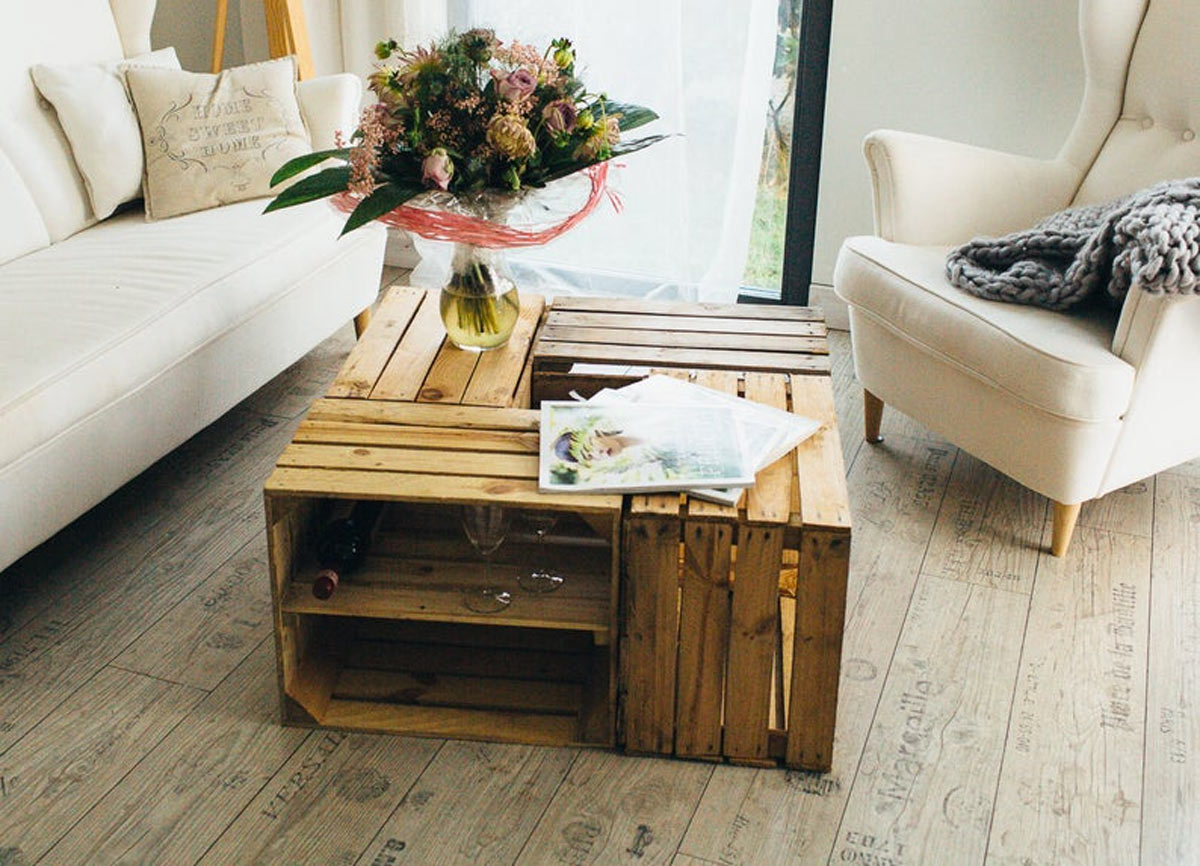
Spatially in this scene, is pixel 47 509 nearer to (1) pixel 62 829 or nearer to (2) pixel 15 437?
(2) pixel 15 437

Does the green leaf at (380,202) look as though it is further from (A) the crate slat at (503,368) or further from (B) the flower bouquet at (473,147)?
(A) the crate slat at (503,368)

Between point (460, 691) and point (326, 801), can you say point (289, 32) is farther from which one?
point (326, 801)

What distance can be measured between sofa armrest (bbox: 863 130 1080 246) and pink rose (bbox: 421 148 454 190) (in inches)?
42.6

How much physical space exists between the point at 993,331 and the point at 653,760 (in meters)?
0.96

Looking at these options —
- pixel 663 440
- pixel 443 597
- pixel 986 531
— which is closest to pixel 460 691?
pixel 443 597

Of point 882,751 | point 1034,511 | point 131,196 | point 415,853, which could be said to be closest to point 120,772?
point 415,853

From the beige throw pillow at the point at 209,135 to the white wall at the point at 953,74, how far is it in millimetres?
1271

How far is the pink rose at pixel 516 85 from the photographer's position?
1.90m

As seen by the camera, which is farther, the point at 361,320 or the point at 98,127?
the point at 361,320

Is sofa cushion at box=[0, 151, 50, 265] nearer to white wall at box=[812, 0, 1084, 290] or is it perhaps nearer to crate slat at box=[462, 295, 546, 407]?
crate slat at box=[462, 295, 546, 407]

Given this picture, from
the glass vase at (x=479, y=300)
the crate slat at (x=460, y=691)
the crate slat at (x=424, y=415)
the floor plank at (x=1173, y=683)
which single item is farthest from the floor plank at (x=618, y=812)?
the glass vase at (x=479, y=300)

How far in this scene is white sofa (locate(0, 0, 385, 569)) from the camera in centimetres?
210

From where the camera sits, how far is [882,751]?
1.90m

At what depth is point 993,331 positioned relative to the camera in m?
2.28
